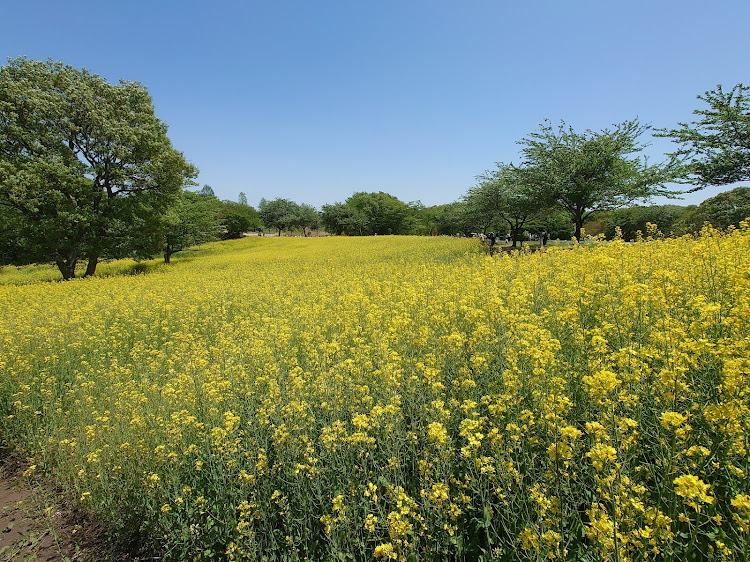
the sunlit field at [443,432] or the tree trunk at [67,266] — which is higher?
the tree trunk at [67,266]

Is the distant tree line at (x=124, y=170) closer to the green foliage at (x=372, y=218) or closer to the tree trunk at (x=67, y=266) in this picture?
the tree trunk at (x=67, y=266)

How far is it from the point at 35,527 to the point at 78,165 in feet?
68.5

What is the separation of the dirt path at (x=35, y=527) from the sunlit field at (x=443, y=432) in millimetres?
273

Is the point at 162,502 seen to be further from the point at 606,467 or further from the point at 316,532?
the point at 606,467

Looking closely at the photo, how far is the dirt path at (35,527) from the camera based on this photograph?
3711mm

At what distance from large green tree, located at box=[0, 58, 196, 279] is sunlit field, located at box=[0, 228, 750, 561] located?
1509 cm

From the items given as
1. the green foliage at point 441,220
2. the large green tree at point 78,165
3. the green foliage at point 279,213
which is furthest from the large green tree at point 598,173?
the green foliage at point 279,213

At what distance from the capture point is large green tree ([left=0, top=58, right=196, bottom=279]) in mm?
16812

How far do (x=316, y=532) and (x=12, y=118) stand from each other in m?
23.8

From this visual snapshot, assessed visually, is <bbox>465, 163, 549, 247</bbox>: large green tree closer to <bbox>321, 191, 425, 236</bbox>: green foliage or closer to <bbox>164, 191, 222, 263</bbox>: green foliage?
<bbox>164, 191, 222, 263</bbox>: green foliage

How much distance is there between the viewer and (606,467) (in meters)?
2.04

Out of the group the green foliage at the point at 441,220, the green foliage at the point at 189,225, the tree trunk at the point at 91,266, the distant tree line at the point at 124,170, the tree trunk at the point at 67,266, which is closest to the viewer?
the distant tree line at the point at 124,170

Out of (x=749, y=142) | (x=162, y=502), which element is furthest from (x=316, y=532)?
(x=749, y=142)

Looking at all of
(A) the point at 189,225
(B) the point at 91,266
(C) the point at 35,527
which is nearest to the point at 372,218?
(A) the point at 189,225
